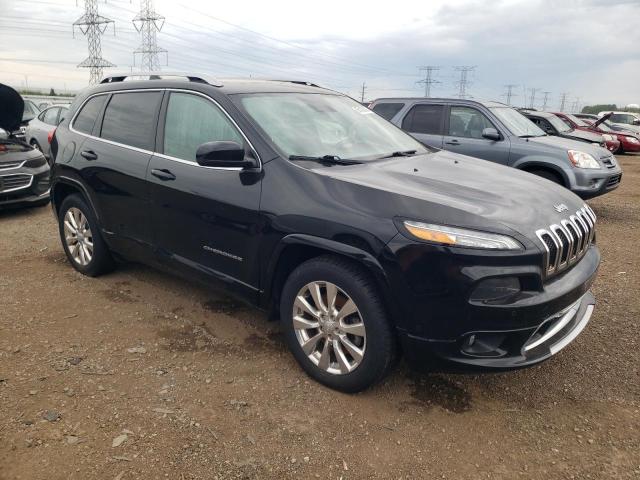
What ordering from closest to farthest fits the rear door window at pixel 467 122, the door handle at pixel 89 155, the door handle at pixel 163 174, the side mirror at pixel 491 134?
1. the door handle at pixel 163 174
2. the door handle at pixel 89 155
3. the side mirror at pixel 491 134
4. the rear door window at pixel 467 122

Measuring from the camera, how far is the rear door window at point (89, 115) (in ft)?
14.6

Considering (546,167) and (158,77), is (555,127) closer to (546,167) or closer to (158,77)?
(546,167)

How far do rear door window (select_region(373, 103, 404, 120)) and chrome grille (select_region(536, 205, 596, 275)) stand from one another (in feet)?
18.8

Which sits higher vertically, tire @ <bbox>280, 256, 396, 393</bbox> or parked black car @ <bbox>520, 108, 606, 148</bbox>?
parked black car @ <bbox>520, 108, 606, 148</bbox>

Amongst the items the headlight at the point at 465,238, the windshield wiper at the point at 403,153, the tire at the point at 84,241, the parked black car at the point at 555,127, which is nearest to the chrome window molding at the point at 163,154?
the tire at the point at 84,241

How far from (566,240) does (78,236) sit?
13.4ft

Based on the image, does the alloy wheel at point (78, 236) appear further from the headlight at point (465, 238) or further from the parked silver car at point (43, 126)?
the parked silver car at point (43, 126)

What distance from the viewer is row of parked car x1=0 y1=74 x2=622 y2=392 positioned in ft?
8.18

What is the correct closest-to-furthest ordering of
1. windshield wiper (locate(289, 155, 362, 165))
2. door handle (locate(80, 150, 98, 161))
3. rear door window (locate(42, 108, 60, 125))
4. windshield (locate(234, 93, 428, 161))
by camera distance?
windshield wiper (locate(289, 155, 362, 165)) < windshield (locate(234, 93, 428, 161)) < door handle (locate(80, 150, 98, 161)) < rear door window (locate(42, 108, 60, 125))

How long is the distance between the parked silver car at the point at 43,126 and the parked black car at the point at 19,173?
436 cm

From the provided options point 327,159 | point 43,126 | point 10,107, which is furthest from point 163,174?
point 43,126

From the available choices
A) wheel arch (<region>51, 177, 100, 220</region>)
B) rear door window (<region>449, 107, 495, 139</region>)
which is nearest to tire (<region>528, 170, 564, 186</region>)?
rear door window (<region>449, 107, 495, 139</region>)

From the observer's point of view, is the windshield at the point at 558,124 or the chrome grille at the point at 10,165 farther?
the windshield at the point at 558,124

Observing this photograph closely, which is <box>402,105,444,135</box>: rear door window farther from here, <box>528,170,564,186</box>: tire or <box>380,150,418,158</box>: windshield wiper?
<box>380,150,418,158</box>: windshield wiper
